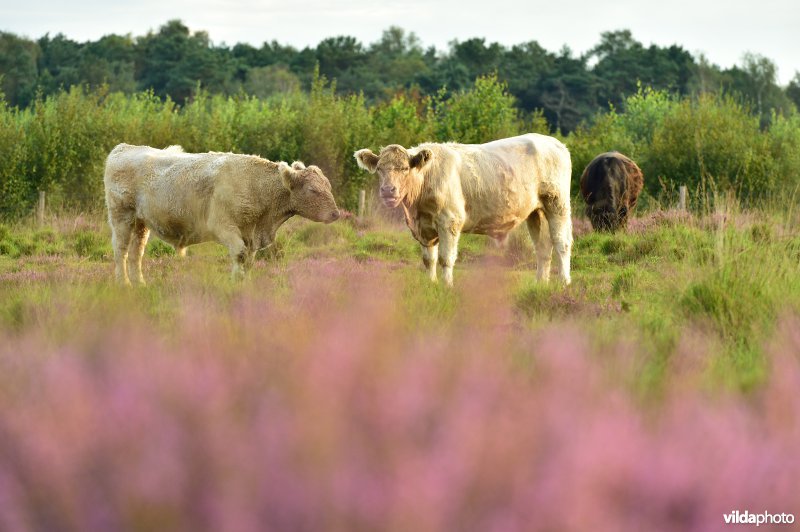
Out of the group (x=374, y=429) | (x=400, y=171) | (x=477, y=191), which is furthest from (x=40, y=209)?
(x=374, y=429)

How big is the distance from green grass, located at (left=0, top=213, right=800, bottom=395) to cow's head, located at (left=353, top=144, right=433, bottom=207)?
3.29 ft

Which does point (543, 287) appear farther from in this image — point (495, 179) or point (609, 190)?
point (609, 190)

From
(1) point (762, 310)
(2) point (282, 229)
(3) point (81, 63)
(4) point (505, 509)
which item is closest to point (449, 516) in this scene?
(4) point (505, 509)

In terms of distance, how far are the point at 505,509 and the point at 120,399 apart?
32.1 inches

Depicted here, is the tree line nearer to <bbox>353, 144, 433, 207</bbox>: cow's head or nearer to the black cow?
the black cow

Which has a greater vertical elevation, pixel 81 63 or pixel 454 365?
pixel 81 63

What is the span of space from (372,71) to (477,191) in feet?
242

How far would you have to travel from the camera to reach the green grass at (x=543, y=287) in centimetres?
402

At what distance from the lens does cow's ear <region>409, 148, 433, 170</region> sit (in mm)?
10781

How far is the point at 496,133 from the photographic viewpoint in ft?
99.0

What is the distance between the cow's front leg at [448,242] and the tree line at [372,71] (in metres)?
52.6

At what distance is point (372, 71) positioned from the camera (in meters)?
83.4

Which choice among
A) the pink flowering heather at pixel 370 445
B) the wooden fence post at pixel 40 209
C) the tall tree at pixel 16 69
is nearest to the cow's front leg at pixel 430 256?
the pink flowering heather at pixel 370 445

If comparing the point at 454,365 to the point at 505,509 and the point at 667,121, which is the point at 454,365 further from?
the point at 667,121
